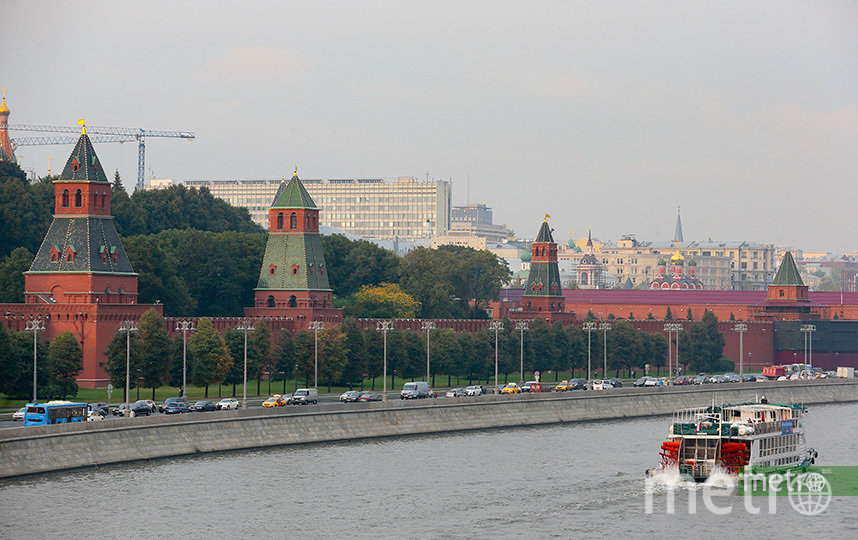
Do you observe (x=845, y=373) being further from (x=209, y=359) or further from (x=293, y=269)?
(x=209, y=359)

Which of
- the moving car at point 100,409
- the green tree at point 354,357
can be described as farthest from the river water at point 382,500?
the green tree at point 354,357

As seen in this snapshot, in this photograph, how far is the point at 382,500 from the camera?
7544cm

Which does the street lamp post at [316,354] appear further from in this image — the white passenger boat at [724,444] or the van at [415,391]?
the white passenger boat at [724,444]

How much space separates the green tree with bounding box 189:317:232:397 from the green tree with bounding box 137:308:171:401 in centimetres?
236

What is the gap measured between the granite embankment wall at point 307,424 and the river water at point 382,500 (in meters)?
1.19

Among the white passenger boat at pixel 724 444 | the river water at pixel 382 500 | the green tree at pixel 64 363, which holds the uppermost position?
the green tree at pixel 64 363

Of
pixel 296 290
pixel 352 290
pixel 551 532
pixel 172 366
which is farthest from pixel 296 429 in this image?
pixel 352 290

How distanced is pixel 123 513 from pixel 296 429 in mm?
27979

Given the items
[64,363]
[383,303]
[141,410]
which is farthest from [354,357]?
[383,303]

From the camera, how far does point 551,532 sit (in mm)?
67875

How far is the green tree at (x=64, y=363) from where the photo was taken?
111 metres

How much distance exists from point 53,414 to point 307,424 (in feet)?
50.6

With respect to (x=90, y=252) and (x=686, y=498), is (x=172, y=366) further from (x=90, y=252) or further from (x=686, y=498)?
(x=686, y=498)

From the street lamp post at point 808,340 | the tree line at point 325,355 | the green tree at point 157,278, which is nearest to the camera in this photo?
the tree line at point 325,355
